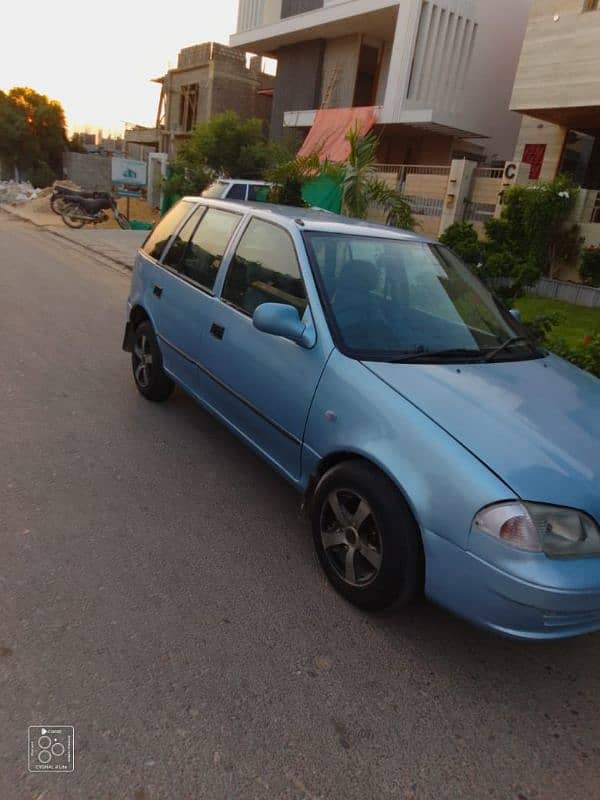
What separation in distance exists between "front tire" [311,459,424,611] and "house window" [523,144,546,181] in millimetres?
16760

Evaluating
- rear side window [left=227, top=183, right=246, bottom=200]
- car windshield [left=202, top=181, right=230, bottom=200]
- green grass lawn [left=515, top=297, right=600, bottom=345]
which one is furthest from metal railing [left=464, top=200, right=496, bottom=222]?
car windshield [left=202, top=181, right=230, bottom=200]

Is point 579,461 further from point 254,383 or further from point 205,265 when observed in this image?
point 205,265

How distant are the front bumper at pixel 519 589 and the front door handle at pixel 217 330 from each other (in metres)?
1.92

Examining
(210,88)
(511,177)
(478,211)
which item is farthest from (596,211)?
(210,88)

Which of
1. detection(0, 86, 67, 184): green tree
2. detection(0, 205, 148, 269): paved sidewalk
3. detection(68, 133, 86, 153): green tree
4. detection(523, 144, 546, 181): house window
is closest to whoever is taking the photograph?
detection(0, 205, 148, 269): paved sidewalk

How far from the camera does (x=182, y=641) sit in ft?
8.19

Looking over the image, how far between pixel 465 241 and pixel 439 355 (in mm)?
10265

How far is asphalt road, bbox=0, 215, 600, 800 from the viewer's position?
200cm

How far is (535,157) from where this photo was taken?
56.6 ft

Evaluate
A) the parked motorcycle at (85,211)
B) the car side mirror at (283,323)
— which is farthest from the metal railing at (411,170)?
the car side mirror at (283,323)

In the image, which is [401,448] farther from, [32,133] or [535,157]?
[32,133]

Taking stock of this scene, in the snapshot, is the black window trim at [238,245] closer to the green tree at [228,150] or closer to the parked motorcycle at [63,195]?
the parked motorcycle at [63,195]

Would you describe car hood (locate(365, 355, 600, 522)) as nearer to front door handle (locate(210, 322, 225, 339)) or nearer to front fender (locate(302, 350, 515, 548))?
front fender (locate(302, 350, 515, 548))

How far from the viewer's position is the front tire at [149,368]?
186 inches
